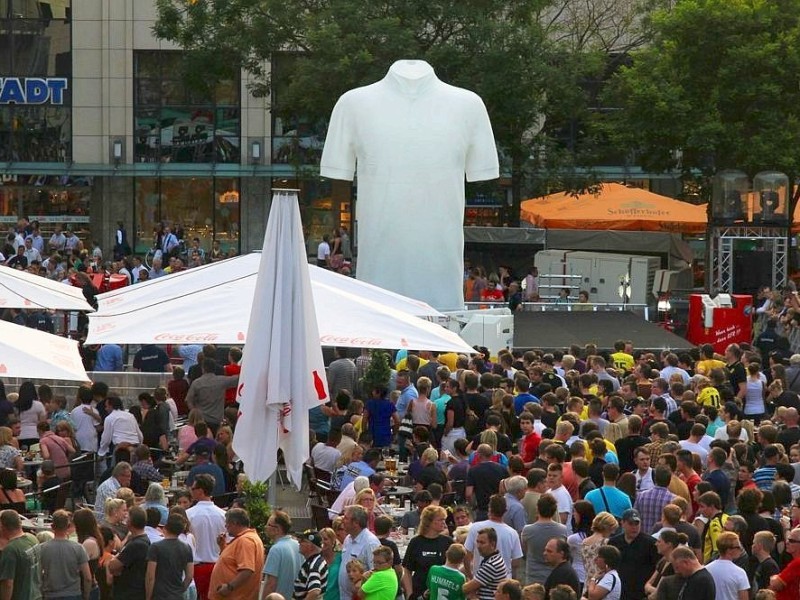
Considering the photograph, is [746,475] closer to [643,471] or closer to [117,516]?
[643,471]

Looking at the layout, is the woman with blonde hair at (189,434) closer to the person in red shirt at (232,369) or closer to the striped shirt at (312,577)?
the person in red shirt at (232,369)

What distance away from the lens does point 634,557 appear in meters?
12.1

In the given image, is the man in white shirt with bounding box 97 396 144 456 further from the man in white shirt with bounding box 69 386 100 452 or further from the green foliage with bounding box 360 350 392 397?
the green foliage with bounding box 360 350 392 397

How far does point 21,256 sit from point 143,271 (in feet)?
15.2

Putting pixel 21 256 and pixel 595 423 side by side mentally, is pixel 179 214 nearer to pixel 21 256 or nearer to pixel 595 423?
pixel 21 256

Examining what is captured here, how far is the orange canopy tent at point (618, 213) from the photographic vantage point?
3747 centimetres

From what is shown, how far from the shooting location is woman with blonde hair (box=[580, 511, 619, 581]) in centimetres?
1189

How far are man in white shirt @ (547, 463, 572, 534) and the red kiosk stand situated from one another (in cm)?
1704

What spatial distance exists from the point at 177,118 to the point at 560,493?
3551cm

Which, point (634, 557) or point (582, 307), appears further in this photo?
point (582, 307)

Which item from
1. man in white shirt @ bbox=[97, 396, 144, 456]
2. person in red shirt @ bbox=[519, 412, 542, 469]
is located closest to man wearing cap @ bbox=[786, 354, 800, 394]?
person in red shirt @ bbox=[519, 412, 542, 469]

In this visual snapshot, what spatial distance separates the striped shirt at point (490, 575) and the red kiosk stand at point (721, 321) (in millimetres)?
19054

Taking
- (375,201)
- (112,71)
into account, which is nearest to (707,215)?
(375,201)

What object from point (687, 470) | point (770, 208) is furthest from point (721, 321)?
point (687, 470)
